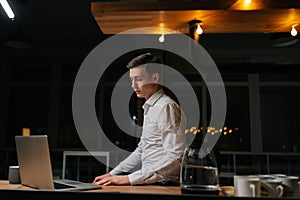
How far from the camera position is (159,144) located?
1.58 m

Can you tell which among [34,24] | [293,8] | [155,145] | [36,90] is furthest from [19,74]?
[293,8]

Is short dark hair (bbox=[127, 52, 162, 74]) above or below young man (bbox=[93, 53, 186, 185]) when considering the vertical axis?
above

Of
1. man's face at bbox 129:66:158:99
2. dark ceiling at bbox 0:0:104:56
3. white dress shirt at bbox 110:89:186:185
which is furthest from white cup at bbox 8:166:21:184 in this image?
dark ceiling at bbox 0:0:104:56

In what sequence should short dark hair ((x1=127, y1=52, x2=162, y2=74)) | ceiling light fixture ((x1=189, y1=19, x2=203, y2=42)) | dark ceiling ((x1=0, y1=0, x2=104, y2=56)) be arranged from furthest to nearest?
dark ceiling ((x1=0, y1=0, x2=104, y2=56))
short dark hair ((x1=127, y1=52, x2=162, y2=74))
ceiling light fixture ((x1=189, y1=19, x2=203, y2=42))

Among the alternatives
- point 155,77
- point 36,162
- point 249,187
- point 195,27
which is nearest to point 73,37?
point 155,77

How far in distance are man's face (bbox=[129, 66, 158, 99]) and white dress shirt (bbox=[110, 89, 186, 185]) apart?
0.05m

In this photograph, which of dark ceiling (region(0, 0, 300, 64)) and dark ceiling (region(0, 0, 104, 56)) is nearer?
dark ceiling (region(0, 0, 104, 56))

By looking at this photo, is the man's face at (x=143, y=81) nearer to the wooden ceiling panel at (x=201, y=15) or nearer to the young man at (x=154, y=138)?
the young man at (x=154, y=138)

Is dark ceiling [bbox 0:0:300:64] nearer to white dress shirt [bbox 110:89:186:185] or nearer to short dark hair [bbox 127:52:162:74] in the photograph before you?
short dark hair [bbox 127:52:162:74]

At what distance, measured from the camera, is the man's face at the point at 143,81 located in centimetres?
169

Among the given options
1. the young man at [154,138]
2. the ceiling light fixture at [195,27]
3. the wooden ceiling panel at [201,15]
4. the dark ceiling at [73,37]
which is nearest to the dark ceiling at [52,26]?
the dark ceiling at [73,37]

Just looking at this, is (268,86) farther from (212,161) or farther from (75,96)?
(212,161)

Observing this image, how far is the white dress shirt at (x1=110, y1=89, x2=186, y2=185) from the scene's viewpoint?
54.4 inches

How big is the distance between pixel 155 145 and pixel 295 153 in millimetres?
4278
